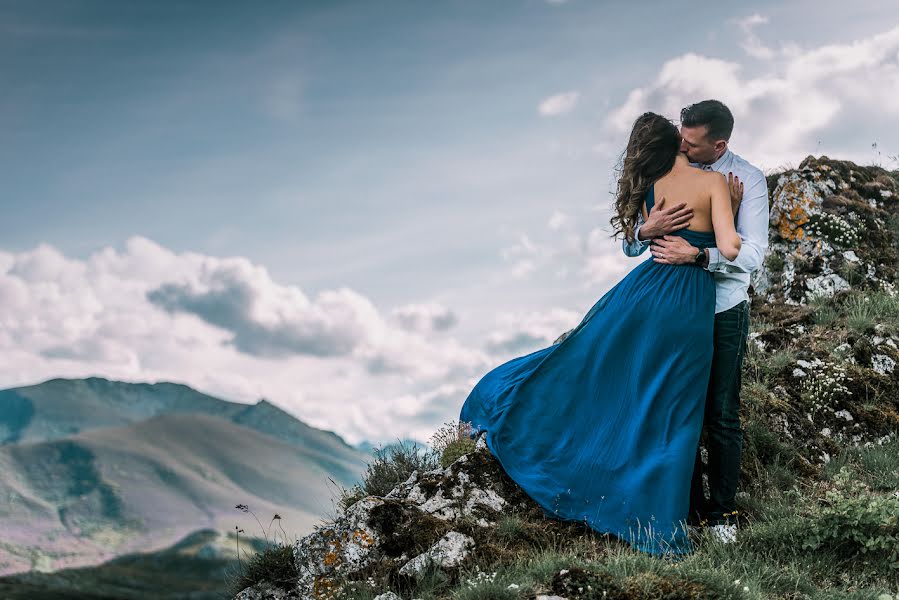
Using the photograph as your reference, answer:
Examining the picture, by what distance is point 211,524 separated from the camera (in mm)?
195125

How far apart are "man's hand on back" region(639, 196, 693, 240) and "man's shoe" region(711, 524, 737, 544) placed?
2.44 metres

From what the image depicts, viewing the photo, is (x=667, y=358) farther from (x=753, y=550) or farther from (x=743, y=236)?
(x=753, y=550)

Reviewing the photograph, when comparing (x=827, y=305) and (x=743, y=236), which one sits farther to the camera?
(x=827, y=305)

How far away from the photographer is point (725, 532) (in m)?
5.45

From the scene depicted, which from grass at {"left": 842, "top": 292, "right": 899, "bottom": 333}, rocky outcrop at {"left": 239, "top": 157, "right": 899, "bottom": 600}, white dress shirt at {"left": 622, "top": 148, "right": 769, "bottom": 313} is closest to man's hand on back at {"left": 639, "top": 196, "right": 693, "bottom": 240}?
white dress shirt at {"left": 622, "top": 148, "right": 769, "bottom": 313}

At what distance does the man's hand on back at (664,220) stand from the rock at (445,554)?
9.82ft

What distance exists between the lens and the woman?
5594mm

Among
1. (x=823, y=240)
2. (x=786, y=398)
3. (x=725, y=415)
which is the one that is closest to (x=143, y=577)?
(x=823, y=240)

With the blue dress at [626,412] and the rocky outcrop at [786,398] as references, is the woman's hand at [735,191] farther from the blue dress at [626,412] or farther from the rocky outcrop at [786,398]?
the rocky outcrop at [786,398]

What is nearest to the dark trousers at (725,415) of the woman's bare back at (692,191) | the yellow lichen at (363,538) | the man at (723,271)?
the man at (723,271)

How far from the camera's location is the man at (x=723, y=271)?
561 cm

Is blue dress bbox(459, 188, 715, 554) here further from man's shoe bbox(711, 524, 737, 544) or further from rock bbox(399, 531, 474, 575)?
rock bbox(399, 531, 474, 575)

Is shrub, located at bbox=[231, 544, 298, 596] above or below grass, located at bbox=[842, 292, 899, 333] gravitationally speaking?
below

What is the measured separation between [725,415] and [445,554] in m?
2.55
